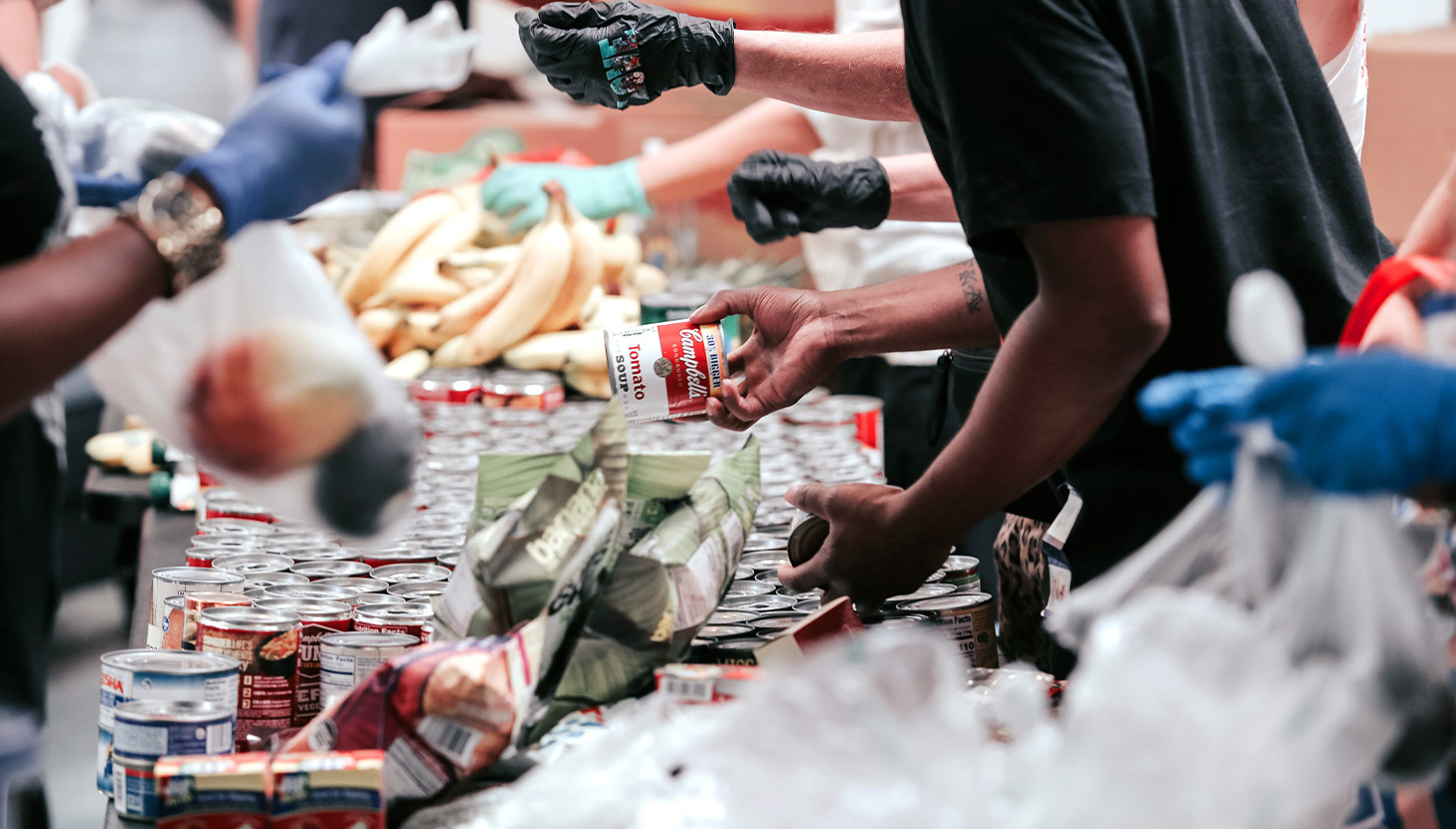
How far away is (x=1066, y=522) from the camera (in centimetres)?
140

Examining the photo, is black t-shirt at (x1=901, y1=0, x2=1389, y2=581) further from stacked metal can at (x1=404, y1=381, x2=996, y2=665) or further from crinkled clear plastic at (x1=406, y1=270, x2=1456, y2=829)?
crinkled clear plastic at (x1=406, y1=270, x2=1456, y2=829)

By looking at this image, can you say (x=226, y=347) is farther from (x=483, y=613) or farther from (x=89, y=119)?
(x=89, y=119)

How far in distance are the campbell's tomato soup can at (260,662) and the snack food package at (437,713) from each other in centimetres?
19

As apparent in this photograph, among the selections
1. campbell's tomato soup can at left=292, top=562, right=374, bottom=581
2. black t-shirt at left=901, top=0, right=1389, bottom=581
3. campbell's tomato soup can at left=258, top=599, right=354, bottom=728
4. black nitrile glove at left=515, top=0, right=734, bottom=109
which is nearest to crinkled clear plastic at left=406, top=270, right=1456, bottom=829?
black t-shirt at left=901, top=0, right=1389, bottom=581

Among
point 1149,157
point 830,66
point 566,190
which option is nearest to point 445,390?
point 566,190

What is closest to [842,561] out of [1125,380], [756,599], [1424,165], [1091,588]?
[756,599]

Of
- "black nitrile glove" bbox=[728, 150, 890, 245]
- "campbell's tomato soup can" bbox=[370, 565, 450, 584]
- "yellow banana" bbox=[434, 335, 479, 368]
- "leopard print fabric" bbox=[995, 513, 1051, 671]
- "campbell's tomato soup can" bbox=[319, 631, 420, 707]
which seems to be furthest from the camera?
"yellow banana" bbox=[434, 335, 479, 368]

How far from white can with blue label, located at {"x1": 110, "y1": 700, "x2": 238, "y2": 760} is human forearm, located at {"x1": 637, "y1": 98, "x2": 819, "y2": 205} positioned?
2.57m

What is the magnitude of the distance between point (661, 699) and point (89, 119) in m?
1.02

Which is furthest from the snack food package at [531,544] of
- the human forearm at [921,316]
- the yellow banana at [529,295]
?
the yellow banana at [529,295]

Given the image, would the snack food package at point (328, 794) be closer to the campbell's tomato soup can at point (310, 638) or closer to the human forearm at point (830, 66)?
the campbell's tomato soup can at point (310, 638)

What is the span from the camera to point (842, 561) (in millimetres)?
1427

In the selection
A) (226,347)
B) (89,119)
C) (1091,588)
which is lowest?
(1091,588)

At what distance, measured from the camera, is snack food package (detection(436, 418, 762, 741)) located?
1124 mm
